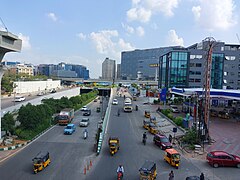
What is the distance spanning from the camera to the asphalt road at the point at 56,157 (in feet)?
56.2

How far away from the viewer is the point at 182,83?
217ft

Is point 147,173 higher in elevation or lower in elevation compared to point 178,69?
lower

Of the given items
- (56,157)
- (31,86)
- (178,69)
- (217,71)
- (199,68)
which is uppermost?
(199,68)

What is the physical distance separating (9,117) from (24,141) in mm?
3657

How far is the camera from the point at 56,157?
2108 centimetres

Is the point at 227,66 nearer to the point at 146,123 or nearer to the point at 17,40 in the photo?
the point at 146,123

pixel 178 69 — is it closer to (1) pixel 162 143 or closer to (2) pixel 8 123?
(1) pixel 162 143

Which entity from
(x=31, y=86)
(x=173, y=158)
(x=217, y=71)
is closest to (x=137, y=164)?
(x=173, y=158)

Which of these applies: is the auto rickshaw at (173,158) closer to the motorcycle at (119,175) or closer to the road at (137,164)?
the road at (137,164)

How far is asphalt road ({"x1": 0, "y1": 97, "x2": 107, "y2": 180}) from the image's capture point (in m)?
17.1

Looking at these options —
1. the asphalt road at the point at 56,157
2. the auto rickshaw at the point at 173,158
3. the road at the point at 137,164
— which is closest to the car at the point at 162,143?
the road at the point at 137,164

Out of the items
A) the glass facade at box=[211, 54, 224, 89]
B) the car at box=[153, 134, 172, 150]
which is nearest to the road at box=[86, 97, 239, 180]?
the car at box=[153, 134, 172, 150]

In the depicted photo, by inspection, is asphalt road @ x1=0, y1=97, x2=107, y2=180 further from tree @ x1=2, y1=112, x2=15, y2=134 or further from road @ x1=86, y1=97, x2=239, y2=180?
tree @ x1=2, y1=112, x2=15, y2=134

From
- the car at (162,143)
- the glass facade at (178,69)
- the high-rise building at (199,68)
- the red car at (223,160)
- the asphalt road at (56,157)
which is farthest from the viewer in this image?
the high-rise building at (199,68)
